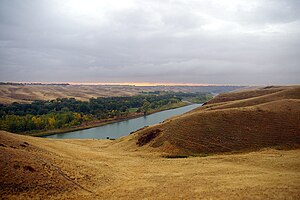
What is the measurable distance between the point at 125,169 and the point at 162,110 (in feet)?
427

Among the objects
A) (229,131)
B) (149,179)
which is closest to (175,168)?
(149,179)

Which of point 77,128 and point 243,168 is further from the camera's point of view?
point 77,128

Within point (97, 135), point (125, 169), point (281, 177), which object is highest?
point (281, 177)

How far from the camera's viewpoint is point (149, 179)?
24656 millimetres

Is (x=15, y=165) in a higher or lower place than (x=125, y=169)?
higher

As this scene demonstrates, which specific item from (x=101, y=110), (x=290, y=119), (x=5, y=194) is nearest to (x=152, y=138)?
(x=290, y=119)

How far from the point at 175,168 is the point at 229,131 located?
1964 cm

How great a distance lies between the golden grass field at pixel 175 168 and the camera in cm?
1953

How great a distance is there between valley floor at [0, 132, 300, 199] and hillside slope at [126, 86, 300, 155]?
10126 mm

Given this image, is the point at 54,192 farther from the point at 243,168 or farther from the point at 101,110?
the point at 101,110

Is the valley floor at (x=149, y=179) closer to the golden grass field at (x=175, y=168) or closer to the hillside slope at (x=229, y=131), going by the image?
the golden grass field at (x=175, y=168)

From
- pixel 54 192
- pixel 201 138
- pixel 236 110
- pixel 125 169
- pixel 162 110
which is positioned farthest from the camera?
pixel 162 110

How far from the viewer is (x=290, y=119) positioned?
47.5 metres

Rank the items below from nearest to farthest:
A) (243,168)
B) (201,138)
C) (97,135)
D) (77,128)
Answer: (243,168)
(201,138)
(97,135)
(77,128)
